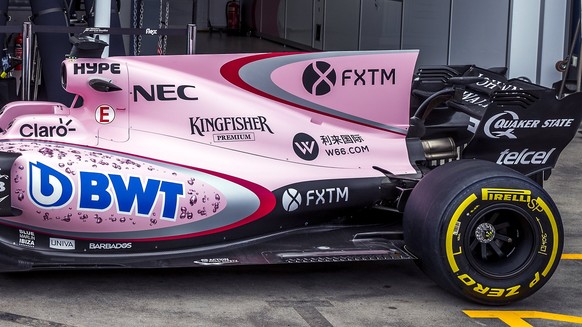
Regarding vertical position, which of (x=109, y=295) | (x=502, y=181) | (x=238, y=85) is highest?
(x=238, y=85)

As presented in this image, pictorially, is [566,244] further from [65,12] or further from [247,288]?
[65,12]

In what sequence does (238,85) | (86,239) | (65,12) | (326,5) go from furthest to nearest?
(326,5), (65,12), (238,85), (86,239)

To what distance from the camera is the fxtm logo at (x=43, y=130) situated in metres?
6.48

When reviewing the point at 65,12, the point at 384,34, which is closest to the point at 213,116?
the point at 65,12

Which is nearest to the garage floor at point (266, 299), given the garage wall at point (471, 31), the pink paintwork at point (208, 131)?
the pink paintwork at point (208, 131)

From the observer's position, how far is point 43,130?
21.3 ft

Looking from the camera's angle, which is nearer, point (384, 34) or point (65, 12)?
point (65, 12)

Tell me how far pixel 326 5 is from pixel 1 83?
1050 cm

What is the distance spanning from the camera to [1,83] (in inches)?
405

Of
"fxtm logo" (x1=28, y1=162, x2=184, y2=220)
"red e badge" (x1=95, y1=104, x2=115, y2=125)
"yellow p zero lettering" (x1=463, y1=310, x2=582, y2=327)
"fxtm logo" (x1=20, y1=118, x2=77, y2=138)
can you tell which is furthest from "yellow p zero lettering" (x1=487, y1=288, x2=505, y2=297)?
"fxtm logo" (x1=20, y1=118, x2=77, y2=138)

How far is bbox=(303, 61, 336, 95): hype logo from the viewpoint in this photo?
695 centimetres

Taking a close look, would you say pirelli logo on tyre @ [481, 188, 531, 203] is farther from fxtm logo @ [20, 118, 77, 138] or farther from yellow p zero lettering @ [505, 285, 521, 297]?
fxtm logo @ [20, 118, 77, 138]

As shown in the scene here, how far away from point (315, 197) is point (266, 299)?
2.35ft

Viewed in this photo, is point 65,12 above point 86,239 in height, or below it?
above
